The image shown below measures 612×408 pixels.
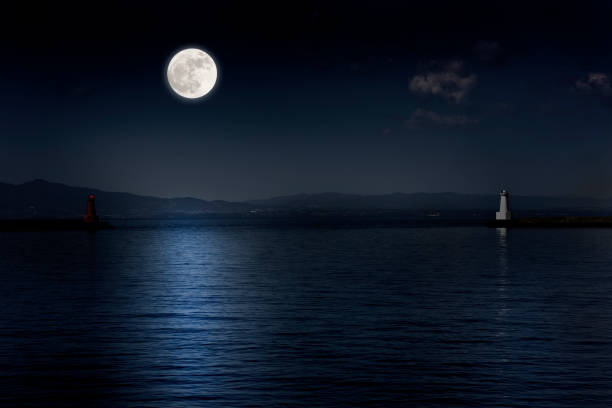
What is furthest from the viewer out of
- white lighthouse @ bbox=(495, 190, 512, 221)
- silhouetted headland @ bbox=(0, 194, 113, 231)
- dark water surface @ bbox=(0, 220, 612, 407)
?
silhouetted headland @ bbox=(0, 194, 113, 231)

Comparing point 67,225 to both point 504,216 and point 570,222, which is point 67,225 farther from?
point 570,222

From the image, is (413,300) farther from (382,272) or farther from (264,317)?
(382,272)

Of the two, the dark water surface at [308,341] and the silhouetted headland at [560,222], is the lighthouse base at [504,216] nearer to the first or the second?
the silhouetted headland at [560,222]

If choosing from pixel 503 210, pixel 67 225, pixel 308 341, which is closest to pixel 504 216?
pixel 503 210

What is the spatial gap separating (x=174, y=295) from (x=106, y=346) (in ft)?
42.5

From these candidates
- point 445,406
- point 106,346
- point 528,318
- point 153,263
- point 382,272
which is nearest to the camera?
point 445,406

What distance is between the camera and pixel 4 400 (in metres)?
14.6

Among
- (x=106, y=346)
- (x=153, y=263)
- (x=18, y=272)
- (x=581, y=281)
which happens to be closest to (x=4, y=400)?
(x=106, y=346)

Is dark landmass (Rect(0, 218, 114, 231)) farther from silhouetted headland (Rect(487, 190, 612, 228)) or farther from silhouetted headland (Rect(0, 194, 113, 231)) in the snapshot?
silhouetted headland (Rect(487, 190, 612, 228))

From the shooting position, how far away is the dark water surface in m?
15.2

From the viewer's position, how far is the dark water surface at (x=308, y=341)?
15.2 meters

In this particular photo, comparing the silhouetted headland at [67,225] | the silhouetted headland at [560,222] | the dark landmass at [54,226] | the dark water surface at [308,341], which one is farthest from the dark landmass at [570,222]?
the dark water surface at [308,341]

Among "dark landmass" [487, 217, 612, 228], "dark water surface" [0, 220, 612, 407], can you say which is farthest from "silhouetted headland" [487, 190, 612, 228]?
"dark water surface" [0, 220, 612, 407]

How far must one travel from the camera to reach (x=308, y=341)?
2106 centimetres
